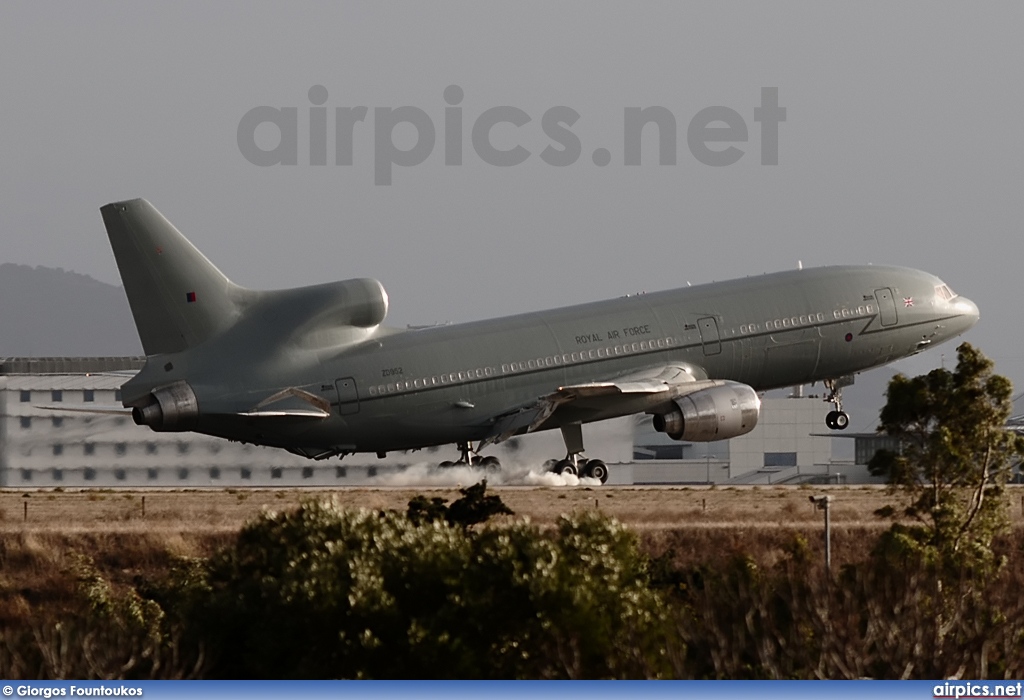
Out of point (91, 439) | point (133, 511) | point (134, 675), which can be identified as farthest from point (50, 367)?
point (134, 675)

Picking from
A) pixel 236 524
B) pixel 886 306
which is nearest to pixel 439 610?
pixel 236 524

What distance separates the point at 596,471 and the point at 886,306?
41.0ft

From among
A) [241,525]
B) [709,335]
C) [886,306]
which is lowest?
[241,525]

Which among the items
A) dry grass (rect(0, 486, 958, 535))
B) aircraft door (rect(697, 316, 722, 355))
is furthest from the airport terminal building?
aircraft door (rect(697, 316, 722, 355))

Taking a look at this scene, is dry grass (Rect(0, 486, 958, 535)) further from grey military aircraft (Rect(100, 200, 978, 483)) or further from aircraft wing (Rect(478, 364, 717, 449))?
aircraft wing (Rect(478, 364, 717, 449))

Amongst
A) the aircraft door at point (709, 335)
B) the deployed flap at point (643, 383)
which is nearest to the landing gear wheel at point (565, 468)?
the deployed flap at point (643, 383)

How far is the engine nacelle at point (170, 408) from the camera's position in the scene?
5619cm

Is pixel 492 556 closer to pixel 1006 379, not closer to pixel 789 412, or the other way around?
pixel 1006 379

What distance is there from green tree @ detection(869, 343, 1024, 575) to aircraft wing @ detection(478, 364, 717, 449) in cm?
714

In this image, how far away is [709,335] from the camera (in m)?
63.4

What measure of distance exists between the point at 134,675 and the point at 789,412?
497ft

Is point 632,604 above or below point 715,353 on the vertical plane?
below

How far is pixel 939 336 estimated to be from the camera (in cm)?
6825

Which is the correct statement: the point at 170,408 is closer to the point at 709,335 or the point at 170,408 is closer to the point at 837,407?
the point at 709,335
